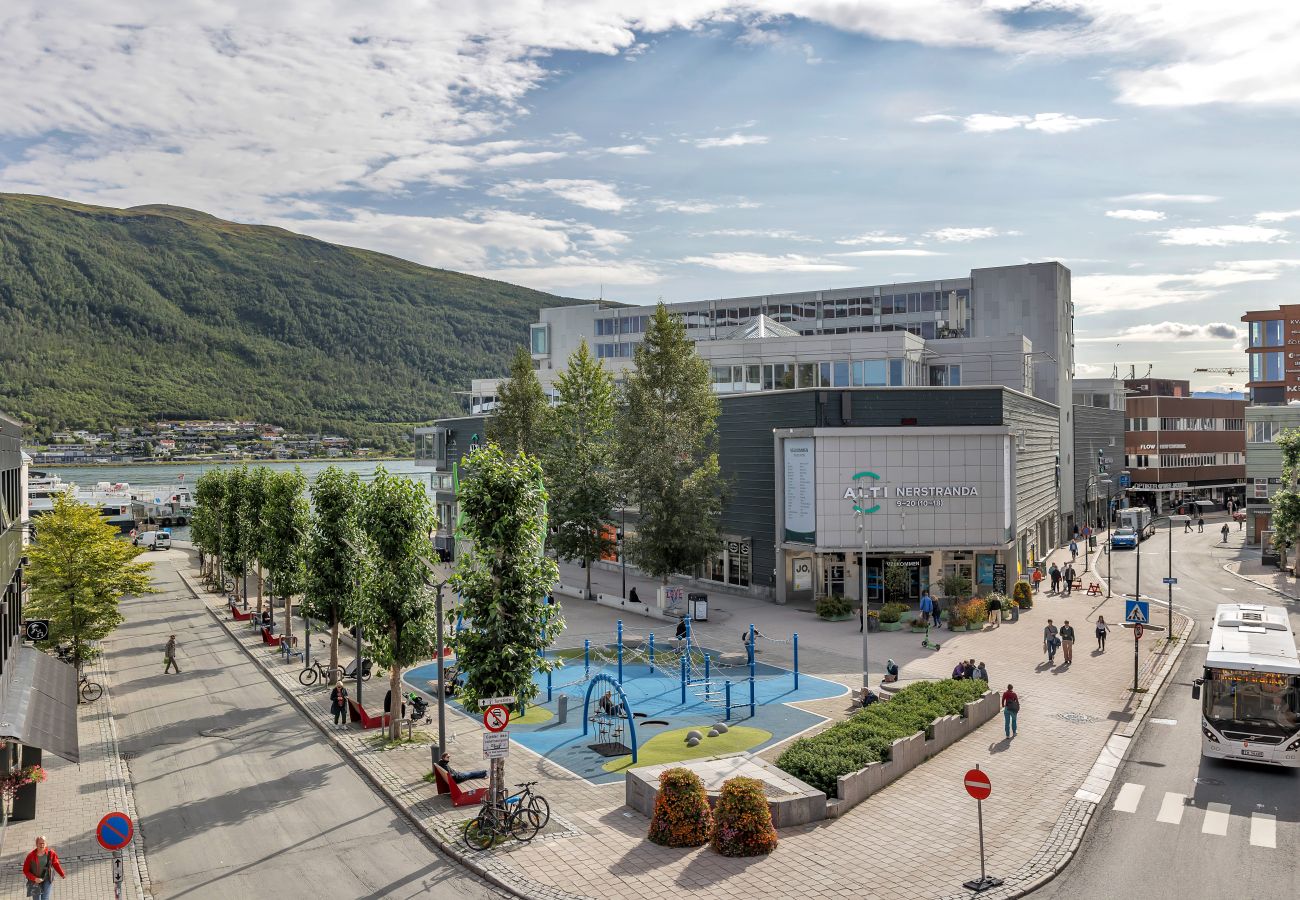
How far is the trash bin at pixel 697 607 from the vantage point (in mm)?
47938

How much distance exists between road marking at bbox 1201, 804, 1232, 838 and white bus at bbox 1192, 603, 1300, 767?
282cm

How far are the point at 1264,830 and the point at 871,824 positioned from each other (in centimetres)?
836

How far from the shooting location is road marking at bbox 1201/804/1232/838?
21.1 m

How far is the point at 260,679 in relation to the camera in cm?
3947

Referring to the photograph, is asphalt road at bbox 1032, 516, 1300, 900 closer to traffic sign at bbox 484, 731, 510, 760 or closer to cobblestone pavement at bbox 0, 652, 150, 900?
traffic sign at bbox 484, 731, 510, 760

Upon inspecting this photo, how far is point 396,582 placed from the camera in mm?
29266

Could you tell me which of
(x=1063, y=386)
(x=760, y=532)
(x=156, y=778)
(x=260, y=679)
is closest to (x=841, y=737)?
(x=156, y=778)

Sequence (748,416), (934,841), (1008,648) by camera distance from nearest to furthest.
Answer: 1. (934,841)
2. (1008,648)
3. (748,416)

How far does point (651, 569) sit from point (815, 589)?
8979 millimetres

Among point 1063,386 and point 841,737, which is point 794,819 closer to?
point 841,737

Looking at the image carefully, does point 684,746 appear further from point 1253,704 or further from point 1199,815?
point 1253,704

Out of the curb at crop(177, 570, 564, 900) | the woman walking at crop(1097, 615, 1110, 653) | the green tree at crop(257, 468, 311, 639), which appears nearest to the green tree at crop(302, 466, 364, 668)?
the curb at crop(177, 570, 564, 900)

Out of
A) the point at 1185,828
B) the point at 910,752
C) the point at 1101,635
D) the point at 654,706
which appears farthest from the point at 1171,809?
the point at 1101,635

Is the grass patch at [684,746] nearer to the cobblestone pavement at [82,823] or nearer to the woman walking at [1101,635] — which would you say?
the cobblestone pavement at [82,823]
